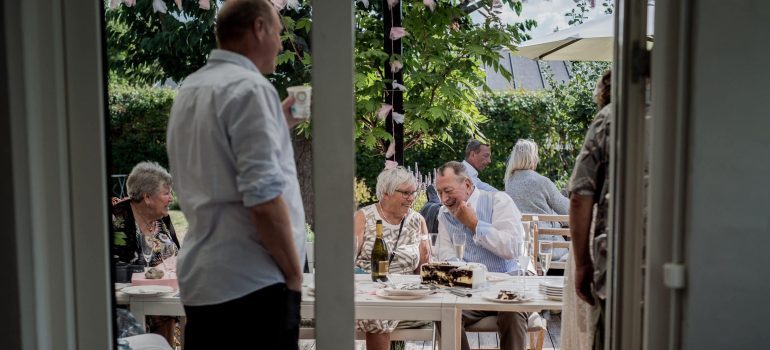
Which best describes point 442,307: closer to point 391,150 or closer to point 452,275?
point 452,275

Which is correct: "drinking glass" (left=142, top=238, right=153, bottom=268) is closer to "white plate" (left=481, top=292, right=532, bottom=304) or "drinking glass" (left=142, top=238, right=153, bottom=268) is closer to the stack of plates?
"white plate" (left=481, top=292, right=532, bottom=304)

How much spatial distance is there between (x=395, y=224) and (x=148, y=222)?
219 cm

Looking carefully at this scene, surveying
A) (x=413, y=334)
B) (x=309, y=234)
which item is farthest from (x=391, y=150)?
(x=309, y=234)

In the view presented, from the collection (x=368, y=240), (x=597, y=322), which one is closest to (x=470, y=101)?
(x=368, y=240)

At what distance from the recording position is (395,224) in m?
3.65

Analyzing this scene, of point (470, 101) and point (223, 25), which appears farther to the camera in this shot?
point (470, 101)

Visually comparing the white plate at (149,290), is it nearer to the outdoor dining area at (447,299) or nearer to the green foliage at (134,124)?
the green foliage at (134,124)

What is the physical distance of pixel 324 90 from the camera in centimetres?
153

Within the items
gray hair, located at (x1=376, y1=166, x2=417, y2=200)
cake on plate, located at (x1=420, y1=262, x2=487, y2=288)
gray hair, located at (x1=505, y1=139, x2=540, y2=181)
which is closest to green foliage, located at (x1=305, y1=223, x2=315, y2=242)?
cake on plate, located at (x1=420, y1=262, x2=487, y2=288)

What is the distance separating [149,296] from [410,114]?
293 cm

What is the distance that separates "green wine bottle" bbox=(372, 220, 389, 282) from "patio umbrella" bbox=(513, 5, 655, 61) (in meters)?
1.95

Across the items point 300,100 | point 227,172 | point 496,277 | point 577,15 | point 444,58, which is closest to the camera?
point 227,172
